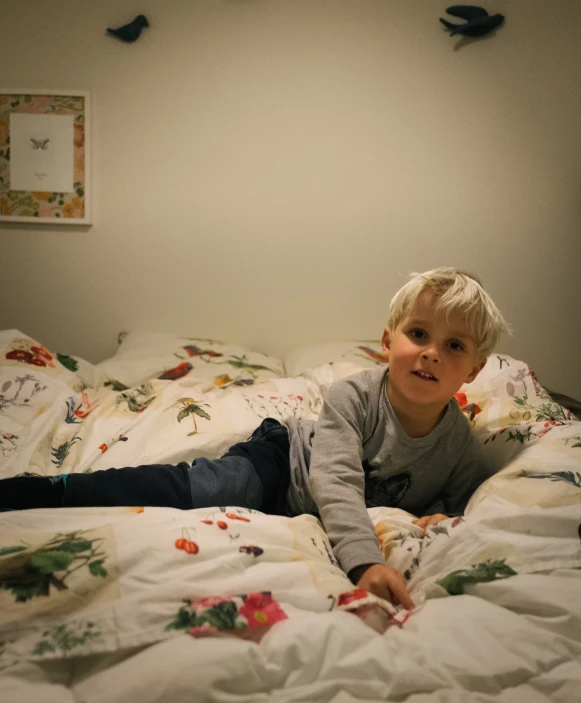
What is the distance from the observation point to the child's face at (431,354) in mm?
1096

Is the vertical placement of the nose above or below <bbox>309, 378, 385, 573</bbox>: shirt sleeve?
above

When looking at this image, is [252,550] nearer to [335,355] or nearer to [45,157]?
[335,355]

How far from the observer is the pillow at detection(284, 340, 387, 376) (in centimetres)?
192

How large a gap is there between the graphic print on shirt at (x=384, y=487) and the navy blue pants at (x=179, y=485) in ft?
0.56

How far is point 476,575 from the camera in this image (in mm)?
793

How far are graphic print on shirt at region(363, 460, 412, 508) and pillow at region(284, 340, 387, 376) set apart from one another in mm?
689

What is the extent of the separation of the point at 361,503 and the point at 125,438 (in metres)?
0.61

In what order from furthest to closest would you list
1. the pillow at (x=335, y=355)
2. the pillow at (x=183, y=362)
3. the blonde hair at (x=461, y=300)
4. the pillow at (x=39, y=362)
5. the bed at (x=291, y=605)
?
the pillow at (x=335, y=355) < the pillow at (x=183, y=362) < the pillow at (x=39, y=362) < the blonde hair at (x=461, y=300) < the bed at (x=291, y=605)

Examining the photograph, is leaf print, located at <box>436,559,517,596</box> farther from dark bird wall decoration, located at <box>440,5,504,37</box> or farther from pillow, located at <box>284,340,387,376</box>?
dark bird wall decoration, located at <box>440,5,504,37</box>

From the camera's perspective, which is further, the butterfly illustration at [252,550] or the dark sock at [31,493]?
the dark sock at [31,493]

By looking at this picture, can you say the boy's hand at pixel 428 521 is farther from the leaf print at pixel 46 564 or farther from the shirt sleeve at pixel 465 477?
the leaf print at pixel 46 564

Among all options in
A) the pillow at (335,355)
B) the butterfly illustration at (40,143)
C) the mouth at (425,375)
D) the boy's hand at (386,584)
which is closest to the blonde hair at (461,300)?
the mouth at (425,375)

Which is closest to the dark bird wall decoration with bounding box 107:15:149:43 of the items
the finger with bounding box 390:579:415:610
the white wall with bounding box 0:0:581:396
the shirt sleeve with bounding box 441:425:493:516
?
the white wall with bounding box 0:0:581:396

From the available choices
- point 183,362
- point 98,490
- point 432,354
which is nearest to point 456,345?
point 432,354
